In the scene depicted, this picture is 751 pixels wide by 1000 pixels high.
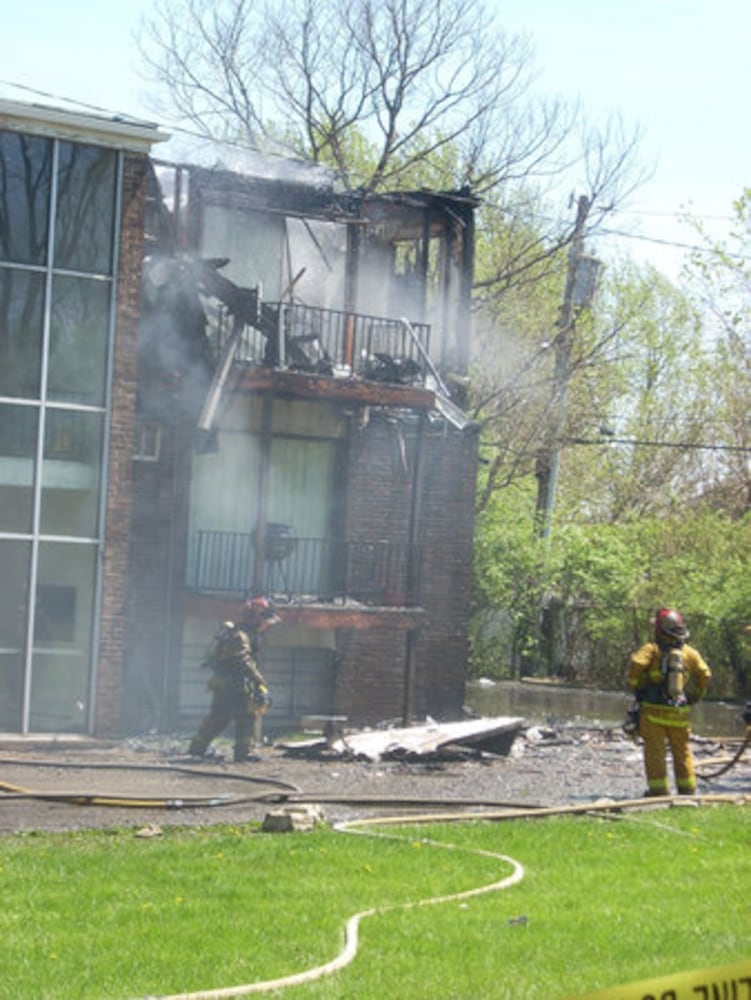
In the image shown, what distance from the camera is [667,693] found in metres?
15.3

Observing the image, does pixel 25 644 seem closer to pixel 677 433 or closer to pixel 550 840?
pixel 550 840

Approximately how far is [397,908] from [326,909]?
1.22 feet

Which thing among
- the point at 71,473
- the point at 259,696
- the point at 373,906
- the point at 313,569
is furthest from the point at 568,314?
the point at 373,906

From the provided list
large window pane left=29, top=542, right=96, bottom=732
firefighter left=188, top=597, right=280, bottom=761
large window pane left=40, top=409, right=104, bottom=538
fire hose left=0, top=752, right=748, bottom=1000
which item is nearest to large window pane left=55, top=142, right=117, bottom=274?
large window pane left=40, top=409, right=104, bottom=538

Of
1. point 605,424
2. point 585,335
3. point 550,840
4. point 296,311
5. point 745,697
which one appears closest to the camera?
→ point 550,840

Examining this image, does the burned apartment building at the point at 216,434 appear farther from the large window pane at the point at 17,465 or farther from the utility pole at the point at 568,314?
the utility pole at the point at 568,314

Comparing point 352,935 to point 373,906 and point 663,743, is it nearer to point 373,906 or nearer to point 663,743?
point 373,906

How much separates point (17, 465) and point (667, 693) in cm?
916

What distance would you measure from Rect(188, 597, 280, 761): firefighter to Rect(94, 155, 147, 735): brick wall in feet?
6.55

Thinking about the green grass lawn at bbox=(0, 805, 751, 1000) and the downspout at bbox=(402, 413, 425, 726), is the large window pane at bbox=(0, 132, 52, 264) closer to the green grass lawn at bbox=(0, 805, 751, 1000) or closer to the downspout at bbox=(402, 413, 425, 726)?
the downspout at bbox=(402, 413, 425, 726)

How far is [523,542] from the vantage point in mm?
39344

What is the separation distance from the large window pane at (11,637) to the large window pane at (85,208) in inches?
144

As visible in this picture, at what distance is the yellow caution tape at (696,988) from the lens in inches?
137

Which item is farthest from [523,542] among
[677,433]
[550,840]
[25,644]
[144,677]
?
[550,840]
